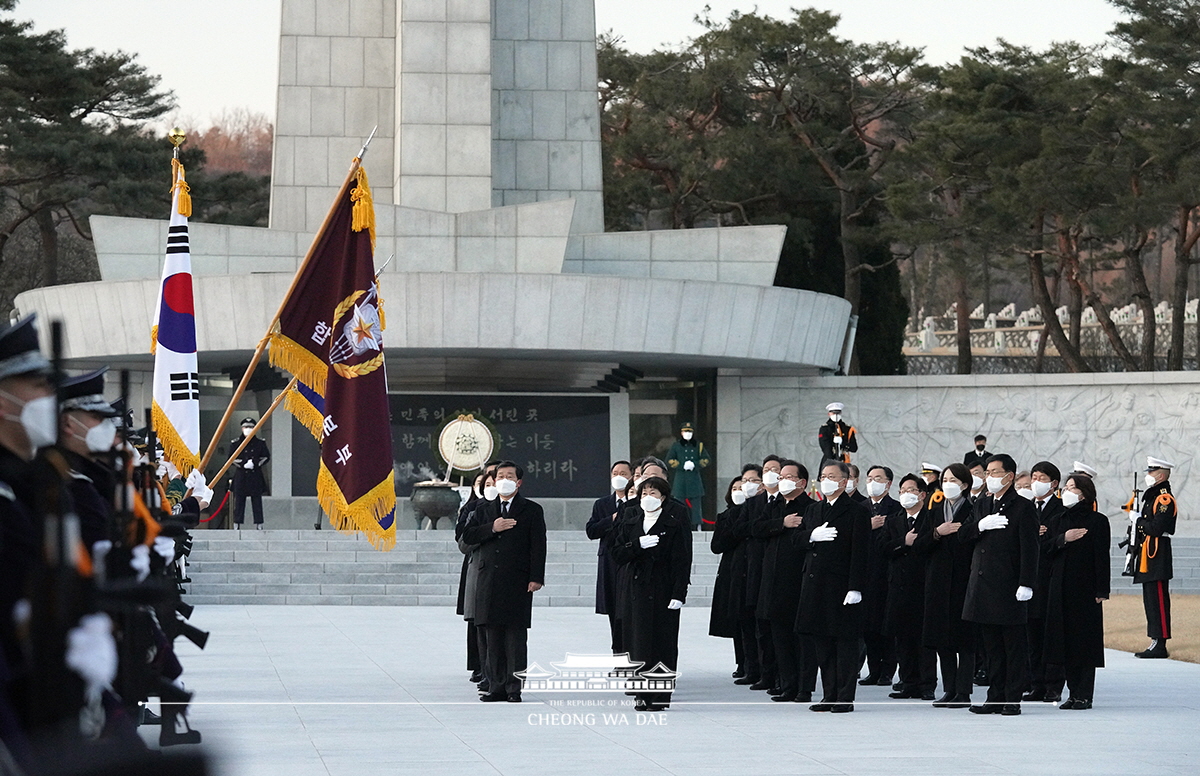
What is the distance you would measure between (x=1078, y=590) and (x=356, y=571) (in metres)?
10.4

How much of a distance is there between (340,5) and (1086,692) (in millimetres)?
19302

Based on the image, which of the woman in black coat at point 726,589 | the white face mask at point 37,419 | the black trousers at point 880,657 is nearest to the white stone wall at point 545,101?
the woman in black coat at point 726,589

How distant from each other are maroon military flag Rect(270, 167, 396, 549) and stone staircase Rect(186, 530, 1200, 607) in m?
6.37

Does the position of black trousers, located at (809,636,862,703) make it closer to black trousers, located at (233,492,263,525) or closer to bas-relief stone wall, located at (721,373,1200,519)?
black trousers, located at (233,492,263,525)

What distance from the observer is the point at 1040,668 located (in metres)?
9.85

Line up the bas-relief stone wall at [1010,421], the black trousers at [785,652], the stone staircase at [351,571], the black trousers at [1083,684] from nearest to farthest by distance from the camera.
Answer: the black trousers at [1083,684] → the black trousers at [785,652] → the stone staircase at [351,571] → the bas-relief stone wall at [1010,421]

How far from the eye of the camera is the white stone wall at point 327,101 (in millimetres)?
24844

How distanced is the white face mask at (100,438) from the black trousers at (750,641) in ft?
20.3

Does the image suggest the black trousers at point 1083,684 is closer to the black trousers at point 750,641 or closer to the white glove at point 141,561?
the black trousers at point 750,641

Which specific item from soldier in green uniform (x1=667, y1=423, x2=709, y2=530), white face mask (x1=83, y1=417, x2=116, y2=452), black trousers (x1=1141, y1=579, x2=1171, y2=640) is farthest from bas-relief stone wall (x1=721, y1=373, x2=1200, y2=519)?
white face mask (x1=83, y1=417, x2=116, y2=452)

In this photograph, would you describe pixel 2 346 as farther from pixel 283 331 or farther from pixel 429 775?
pixel 283 331

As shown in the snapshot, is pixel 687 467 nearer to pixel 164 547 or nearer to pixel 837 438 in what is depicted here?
pixel 837 438

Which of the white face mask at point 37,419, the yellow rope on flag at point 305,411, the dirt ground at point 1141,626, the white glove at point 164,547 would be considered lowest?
the dirt ground at point 1141,626

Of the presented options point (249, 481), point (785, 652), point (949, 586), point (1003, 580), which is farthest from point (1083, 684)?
point (249, 481)
